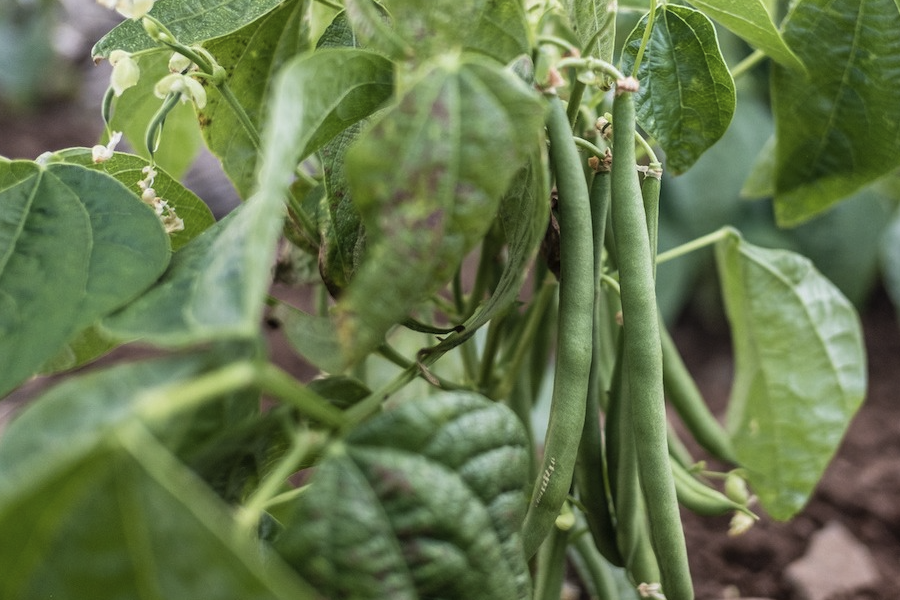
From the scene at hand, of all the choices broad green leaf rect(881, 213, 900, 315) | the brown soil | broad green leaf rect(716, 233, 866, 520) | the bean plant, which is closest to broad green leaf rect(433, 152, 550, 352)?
the bean plant

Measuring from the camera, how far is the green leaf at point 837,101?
72 cm

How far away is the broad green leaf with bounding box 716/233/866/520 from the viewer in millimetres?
816

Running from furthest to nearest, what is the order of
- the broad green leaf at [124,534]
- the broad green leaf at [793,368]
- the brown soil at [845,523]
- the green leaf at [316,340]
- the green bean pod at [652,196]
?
1. the brown soil at [845,523]
2. the broad green leaf at [793,368]
3. the green bean pod at [652,196]
4. the green leaf at [316,340]
5. the broad green leaf at [124,534]

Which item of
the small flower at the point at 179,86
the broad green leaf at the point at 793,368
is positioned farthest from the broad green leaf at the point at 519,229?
the broad green leaf at the point at 793,368

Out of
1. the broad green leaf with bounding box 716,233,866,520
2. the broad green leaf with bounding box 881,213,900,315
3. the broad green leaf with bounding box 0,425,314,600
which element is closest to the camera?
the broad green leaf with bounding box 0,425,314,600

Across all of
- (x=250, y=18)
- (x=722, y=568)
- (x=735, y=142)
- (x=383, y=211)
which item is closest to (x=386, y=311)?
(x=383, y=211)

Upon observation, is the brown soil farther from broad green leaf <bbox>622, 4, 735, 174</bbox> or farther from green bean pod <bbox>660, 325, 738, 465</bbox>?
broad green leaf <bbox>622, 4, 735, 174</bbox>

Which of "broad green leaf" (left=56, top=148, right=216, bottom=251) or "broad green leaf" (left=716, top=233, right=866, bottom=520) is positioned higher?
"broad green leaf" (left=56, top=148, right=216, bottom=251)

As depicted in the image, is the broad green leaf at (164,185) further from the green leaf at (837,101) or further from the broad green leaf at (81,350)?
the green leaf at (837,101)

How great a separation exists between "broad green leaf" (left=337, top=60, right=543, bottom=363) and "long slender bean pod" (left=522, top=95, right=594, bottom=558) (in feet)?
0.36

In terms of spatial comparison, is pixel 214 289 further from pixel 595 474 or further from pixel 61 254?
pixel 595 474

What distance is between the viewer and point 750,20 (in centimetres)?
64

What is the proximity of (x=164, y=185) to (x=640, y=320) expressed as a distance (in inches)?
14.1

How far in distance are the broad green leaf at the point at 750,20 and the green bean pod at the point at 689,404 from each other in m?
0.25
